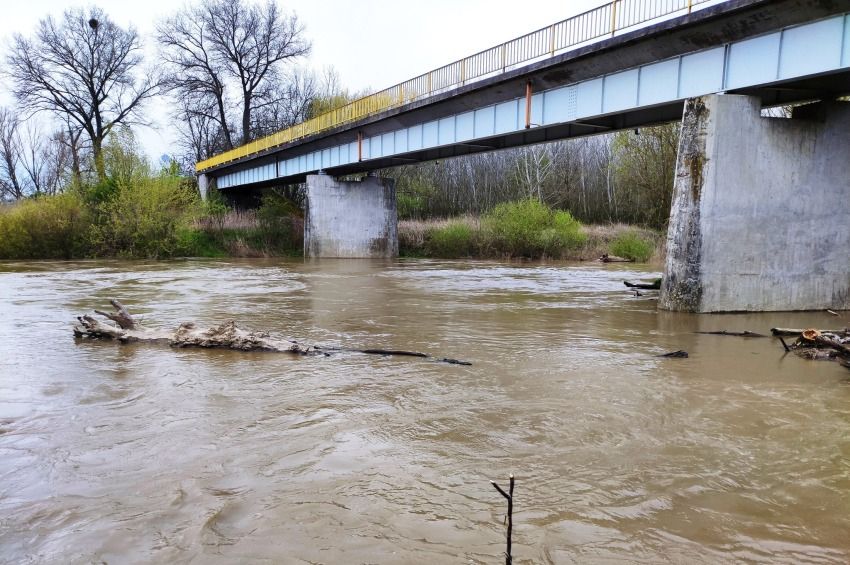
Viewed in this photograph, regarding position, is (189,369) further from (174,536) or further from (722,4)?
(722,4)

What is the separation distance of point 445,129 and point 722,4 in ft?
50.4

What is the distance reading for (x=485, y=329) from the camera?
11438mm

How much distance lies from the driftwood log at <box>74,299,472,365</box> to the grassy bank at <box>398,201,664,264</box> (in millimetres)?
31417

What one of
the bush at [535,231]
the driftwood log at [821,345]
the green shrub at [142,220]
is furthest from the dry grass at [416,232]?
the driftwood log at [821,345]

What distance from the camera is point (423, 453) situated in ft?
16.1

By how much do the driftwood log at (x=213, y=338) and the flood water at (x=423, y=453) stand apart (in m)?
0.23

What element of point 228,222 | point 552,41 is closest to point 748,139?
point 552,41

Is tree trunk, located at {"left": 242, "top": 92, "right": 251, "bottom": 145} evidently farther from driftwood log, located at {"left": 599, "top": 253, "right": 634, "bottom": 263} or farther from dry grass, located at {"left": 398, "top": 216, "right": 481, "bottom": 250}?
driftwood log, located at {"left": 599, "top": 253, "right": 634, "bottom": 263}

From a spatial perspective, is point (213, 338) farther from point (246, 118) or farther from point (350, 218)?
point (246, 118)

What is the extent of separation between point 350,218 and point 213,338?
110 ft

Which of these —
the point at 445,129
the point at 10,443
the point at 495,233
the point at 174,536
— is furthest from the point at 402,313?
the point at 495,233

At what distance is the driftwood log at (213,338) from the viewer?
340 inches

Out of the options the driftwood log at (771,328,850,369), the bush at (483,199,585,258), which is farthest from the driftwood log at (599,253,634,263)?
the driftwood log at (771,328,850,369)

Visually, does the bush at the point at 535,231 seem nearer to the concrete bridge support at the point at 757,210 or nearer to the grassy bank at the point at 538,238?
the grassy bank at the point at 538,238
